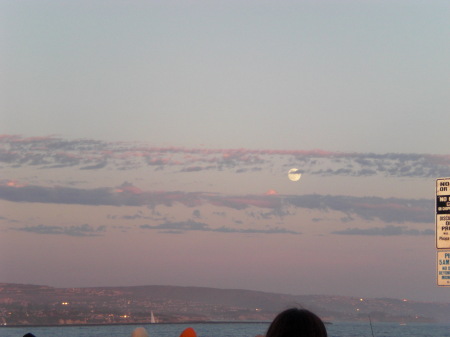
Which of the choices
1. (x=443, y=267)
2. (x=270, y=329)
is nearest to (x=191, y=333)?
(x=270, y=329)

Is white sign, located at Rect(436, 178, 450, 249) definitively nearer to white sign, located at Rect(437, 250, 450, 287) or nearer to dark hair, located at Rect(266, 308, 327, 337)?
white sign, located at Rect(437, 250, 450, 287)

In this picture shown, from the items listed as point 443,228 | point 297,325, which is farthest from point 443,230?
point 297,325

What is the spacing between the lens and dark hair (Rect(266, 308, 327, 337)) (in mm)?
2445

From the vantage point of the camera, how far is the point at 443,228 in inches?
632

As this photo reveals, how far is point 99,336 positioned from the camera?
154m

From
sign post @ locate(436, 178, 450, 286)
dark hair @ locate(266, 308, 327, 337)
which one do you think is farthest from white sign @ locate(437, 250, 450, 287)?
dark hair @ locate(266, 308, 327, 337)

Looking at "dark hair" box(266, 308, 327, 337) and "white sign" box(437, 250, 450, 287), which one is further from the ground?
"white sign" box(437, 250, 450, 287)

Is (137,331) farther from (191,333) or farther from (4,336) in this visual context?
(4,336)

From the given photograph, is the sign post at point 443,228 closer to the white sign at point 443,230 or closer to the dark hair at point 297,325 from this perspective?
the white sign at point 443,230

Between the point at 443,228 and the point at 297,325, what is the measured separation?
558 inches

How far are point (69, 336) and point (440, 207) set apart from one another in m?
162

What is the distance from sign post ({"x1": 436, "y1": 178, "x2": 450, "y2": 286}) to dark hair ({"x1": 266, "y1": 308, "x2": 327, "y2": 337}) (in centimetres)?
1403

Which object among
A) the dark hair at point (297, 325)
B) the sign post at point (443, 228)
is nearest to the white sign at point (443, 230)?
the sign post at point (443, 228)

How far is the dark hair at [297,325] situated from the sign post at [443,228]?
46.0 feet
